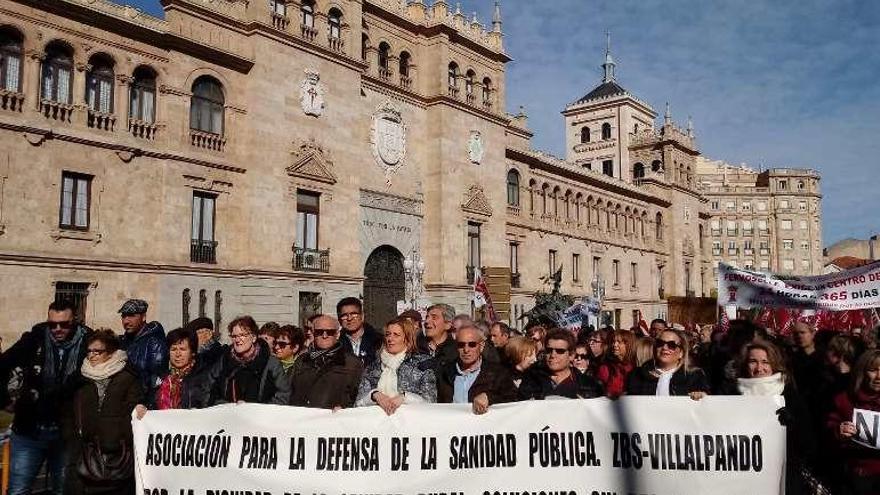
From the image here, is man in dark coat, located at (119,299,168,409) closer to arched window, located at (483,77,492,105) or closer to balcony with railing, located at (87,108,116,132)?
balcony with railing, located at (87,108,116,132)

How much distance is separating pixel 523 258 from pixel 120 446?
3061 centimetres

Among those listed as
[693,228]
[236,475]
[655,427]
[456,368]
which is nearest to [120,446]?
[236,475]

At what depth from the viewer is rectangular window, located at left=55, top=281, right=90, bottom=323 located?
58.0ft

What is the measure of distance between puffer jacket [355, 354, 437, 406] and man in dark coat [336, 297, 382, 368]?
4.11 ft

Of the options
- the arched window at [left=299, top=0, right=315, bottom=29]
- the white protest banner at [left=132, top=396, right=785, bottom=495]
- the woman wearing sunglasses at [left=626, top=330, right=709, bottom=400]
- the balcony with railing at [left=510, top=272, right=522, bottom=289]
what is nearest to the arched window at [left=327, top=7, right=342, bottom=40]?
the arched window at [left=299, top=0, right=315, bottom=29]

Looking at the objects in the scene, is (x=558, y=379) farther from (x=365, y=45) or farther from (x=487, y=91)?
(x=487, y=91)

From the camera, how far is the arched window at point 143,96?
19750 millimetres

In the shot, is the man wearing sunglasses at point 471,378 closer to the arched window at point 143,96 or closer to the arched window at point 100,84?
the arched window at point 100,84

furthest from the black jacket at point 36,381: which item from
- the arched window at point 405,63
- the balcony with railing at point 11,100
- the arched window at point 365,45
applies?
the arched window at point 405,63

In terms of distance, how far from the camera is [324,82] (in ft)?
78.8

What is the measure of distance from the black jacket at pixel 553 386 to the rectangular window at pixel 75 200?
15.6 m

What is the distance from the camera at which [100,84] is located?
62.7 ft

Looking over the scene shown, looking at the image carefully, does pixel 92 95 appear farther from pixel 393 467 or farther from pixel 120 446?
pixel 393 467

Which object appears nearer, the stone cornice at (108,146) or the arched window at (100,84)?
the stone cornice at (108,146)
